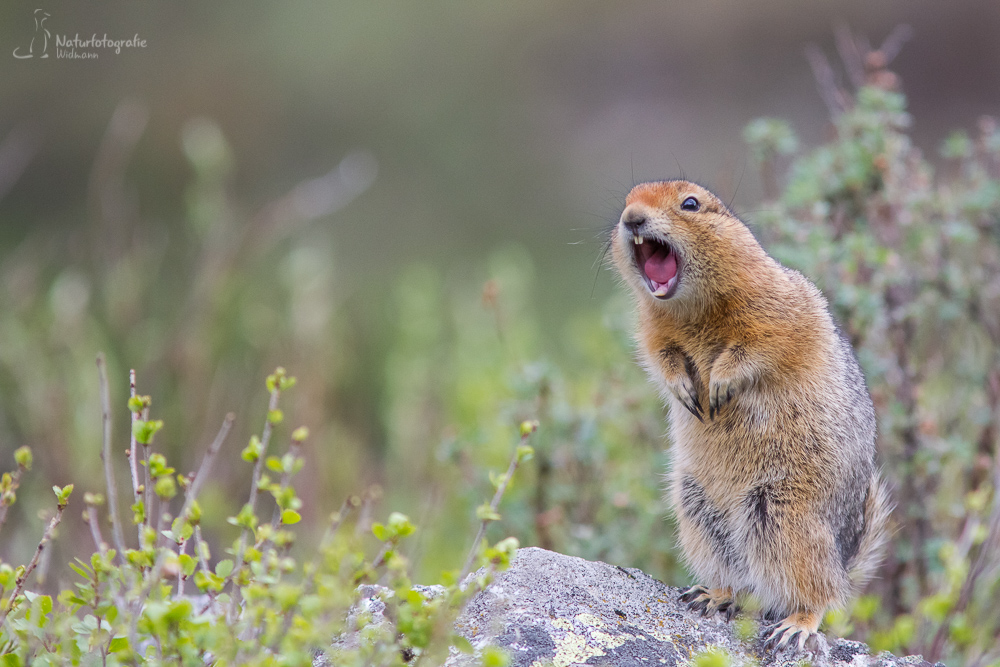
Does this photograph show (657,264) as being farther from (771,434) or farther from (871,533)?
(871,533)

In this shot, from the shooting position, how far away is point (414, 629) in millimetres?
2176

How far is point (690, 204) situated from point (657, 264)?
0.86ft

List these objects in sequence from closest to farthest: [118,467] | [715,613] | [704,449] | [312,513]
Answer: [715,613] < [704,449] < [312,513] < [118,467]

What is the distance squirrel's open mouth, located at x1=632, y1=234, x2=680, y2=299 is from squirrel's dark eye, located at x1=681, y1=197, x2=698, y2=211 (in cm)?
16

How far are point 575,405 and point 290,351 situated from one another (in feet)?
6.79

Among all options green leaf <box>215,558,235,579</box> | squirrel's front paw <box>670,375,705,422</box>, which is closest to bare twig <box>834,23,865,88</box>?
squirrel's front paw <box>670,375,705,422</box>

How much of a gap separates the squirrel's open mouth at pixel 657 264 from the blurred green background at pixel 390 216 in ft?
2.01

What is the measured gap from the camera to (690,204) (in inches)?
150

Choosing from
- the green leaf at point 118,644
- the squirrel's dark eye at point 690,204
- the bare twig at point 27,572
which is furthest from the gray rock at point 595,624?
the squirrel's dark eye at point 690,204

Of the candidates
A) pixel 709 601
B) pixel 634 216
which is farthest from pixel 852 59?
pixel 709 601

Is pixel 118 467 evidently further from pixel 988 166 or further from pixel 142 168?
pixel 142 168

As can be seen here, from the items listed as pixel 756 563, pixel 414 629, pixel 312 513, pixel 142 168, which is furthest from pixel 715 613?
pixel 142 168

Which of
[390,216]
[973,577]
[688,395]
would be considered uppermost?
[390,216]

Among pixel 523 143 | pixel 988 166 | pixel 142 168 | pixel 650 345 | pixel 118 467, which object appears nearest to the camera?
pixel 650 345
